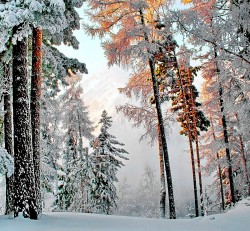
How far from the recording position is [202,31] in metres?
7.86

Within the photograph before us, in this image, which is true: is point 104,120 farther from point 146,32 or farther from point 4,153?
point 4,153

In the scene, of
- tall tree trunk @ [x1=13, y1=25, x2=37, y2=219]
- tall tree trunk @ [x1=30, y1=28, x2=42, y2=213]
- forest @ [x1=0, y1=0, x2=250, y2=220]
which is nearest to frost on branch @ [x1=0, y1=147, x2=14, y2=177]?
forest @ [x1=0, y1=0, x2=250, y2=220]

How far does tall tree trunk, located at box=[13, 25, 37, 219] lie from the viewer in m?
7.78

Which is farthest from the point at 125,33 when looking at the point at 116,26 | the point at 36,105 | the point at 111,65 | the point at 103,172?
the point at 103,172

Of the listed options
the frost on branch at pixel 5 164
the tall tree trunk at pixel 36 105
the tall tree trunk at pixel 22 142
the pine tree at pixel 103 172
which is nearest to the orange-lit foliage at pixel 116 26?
the tall tree trunk at pixel 36 105

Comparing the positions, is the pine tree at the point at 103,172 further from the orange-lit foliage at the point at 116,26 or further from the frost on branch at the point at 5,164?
the frost on branch at the point at 5,164

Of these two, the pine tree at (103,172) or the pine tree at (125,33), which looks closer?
the pine tree at (125,33)

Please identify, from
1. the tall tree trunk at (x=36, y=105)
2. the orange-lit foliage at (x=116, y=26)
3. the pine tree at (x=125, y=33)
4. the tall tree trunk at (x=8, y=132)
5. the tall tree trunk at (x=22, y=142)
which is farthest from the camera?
the orange-lit foliage at (x=116, y=26)

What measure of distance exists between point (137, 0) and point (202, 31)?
512 centimetres

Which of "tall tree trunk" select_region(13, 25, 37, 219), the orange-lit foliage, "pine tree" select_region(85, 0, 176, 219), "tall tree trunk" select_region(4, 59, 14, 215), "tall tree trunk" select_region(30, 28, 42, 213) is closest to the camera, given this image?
"tall tree trunk" select_region(13, 25, 37, 219)

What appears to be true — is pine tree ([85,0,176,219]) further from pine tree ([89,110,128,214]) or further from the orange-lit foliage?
pine tree ([89,110,128,214])

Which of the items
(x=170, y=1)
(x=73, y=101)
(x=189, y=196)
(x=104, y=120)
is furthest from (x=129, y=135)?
(x=170, y=1)

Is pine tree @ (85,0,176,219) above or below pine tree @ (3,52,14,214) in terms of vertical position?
above

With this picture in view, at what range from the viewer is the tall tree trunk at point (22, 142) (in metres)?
7.78
